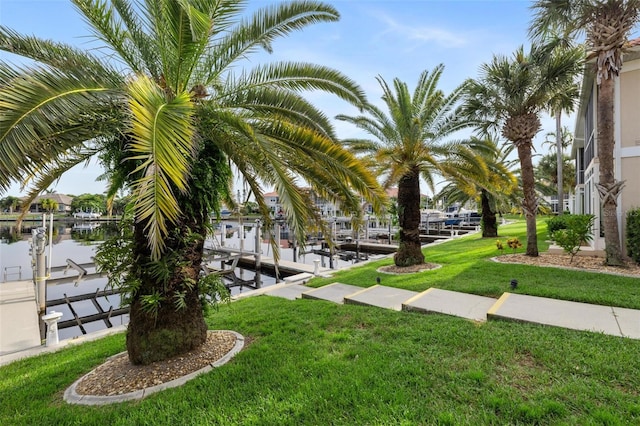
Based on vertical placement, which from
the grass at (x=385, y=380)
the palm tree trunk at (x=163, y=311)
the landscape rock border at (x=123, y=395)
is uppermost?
Result: the palm tree trunk at (x=163, y=311)

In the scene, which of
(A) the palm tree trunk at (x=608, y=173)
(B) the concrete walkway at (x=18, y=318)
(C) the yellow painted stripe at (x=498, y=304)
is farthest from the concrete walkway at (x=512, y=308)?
(B) the concrete walkway at (x=18, y=318)

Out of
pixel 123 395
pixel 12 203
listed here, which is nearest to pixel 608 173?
pixel 123 395

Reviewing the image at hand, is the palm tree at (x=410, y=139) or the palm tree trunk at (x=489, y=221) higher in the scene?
the palm tree at (x=410, y=139)

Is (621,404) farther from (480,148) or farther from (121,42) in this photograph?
(480,148)

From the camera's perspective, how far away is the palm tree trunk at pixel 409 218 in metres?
10.6

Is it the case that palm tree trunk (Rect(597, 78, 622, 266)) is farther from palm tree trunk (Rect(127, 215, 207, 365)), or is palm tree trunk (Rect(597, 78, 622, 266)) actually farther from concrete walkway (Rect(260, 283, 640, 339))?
palm tree trunk (Rect(127, 215, 207, 365))

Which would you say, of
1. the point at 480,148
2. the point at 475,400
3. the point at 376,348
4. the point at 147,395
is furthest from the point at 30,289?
the point at 480,148

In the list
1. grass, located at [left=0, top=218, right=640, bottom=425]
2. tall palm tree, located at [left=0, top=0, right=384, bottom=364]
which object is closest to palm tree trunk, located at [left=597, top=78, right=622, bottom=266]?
grass, located at [left=0, top=218, right=640, bottom=425]

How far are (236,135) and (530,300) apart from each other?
6.09m

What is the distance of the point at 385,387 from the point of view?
3.25 m

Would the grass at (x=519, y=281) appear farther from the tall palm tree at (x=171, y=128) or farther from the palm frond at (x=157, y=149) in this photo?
the palm frond at (x=157, y=149)

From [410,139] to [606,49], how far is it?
5702mm

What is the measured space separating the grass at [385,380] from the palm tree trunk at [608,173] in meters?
4.38

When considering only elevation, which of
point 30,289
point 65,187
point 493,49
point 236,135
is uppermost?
point 493,49
